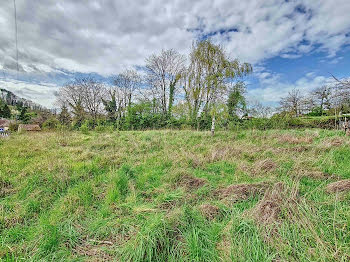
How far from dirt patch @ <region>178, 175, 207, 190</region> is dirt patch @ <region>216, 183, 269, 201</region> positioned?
1.49 feet

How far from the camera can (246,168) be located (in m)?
3.82

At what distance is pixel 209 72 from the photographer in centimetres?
922

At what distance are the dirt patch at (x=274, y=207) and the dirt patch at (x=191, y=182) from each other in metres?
1.22

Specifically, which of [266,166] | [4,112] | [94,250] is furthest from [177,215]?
[4,112]

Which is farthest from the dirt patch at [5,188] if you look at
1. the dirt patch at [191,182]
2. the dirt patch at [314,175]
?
the dirt patch at [314,175]

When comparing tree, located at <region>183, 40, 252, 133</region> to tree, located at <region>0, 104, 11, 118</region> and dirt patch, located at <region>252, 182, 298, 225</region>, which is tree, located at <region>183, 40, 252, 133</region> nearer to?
dirt patch, located at <region>252, 182, 298, 225</region>

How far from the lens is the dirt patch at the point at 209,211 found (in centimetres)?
218

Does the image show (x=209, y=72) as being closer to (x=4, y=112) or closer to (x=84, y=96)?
(x=84, y=96)

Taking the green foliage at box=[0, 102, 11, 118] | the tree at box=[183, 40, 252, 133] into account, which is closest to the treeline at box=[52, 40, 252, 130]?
the tree at box=[183, 40, 252, 133]

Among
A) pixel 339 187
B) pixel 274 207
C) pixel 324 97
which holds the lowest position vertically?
pixel 274 207

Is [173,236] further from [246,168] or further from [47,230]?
[246,168]

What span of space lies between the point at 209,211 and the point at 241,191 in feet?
2.72

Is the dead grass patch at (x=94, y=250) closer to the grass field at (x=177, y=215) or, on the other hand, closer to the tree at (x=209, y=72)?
the grass field at (x=177, y=215)

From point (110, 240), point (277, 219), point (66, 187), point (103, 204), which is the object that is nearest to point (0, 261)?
point (110, 240)
